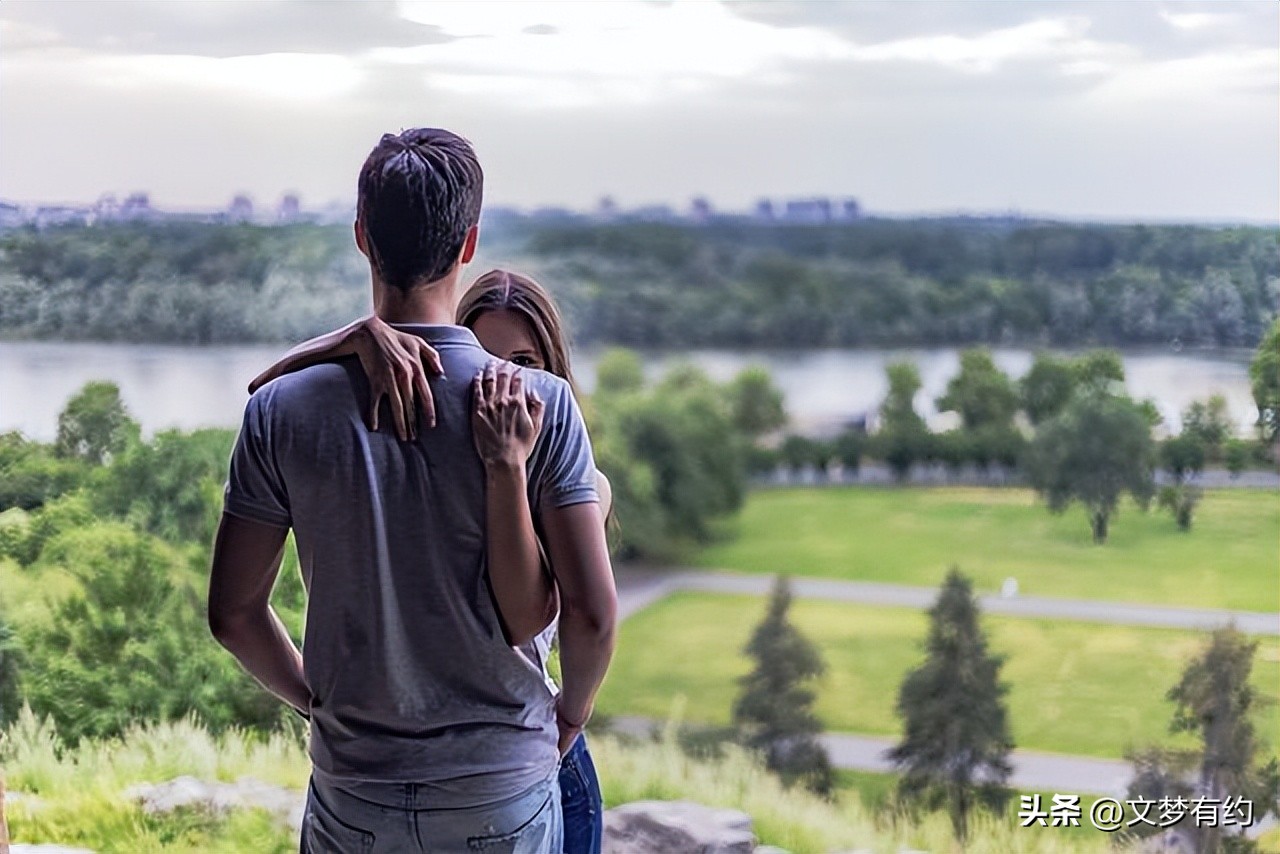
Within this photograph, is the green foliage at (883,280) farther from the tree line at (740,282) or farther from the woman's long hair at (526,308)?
the woman's long hair at (526,308)

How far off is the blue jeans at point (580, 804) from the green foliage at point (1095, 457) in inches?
56.4

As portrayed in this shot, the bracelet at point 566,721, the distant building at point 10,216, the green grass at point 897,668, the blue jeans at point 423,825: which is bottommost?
the green grass at point 897,668

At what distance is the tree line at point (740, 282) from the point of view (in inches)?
112

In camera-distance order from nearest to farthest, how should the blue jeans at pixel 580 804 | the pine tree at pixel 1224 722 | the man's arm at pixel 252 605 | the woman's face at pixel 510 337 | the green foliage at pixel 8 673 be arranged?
1. the man's arm at pixel 252 605
2. the blue jeans at pixel 580 804
3. the woman's face at pixel 510 337
4. the pine tree at pixel 1224 722
5. the green foliage at pixel 8 673

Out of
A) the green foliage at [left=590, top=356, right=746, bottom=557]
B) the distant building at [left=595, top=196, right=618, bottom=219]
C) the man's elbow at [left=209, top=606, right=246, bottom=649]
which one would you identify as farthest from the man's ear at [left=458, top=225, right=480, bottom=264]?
the distant building at [left=595, top=196, right=618, bottom=219]

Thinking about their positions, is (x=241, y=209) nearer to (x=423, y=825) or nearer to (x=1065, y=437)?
(x=1065, y=437)

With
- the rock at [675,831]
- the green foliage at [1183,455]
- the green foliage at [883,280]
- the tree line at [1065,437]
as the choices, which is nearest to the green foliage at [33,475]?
the green foliage at [883,280]

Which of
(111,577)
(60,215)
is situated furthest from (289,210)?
(111,577)

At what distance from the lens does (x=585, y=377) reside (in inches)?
117

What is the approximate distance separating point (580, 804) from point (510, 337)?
617 millimetres

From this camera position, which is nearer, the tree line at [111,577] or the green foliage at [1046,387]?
the green foliage at [1046,387]

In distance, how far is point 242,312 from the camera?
310 cm

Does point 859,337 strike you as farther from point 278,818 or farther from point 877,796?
point 278,818

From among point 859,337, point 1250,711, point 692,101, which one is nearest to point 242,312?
point 692,101
